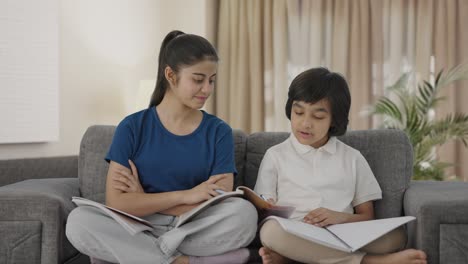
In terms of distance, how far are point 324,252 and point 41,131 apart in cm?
241

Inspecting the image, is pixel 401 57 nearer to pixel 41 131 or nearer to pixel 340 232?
pixel 41 131

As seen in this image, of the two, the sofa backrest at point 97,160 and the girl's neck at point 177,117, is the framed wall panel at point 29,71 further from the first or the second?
the girl's neck at point 177,117

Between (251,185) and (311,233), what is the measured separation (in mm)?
680

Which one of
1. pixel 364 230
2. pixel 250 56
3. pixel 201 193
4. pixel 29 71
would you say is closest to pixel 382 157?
pixel 364 230

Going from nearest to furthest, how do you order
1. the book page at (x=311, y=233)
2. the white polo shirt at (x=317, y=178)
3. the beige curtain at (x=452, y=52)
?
the book page at (x=311, y=233) → the white polo shirt at (x=317, y=178) → the beige curtain at (x=452, y=52)

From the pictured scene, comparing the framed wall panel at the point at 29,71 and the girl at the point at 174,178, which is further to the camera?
the framed wall panel at the point at 29,71

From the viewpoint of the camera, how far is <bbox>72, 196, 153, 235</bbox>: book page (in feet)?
7.45

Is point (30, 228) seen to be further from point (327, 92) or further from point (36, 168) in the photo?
point (36, 168)

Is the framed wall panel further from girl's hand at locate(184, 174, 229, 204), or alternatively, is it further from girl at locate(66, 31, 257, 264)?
girl's hand at locate(184, 174, 229, 204)

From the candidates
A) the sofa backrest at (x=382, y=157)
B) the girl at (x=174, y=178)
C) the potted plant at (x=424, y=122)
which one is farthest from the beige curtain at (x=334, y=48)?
the girl at (x=174, y=178)

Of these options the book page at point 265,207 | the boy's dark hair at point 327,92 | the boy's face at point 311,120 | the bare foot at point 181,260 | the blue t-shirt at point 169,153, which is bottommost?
the bare foot at point 181,260

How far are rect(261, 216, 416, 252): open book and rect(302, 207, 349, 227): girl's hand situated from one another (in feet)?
0.32

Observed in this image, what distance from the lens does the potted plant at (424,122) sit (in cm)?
498

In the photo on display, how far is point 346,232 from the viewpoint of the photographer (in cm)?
241
